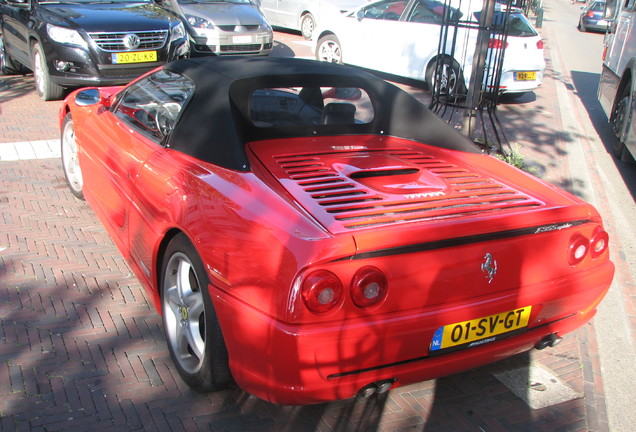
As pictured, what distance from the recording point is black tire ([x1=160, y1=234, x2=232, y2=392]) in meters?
2.76

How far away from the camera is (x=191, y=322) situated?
9.96ft

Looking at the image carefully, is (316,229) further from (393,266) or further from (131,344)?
(131,344)

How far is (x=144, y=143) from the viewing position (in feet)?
12.0

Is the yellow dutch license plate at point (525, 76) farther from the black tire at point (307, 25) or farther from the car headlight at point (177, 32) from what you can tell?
the black tire at point (307, 25)

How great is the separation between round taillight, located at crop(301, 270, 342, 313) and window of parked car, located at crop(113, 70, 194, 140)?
5.18ft

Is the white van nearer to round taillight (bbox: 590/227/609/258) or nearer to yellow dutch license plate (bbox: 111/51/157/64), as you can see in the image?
round taillight (bbox: 590/227/609/258)

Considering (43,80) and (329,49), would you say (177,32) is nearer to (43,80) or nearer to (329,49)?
(43,80)

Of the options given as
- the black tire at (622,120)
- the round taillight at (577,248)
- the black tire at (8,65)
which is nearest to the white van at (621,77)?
the black tire at (622,120)

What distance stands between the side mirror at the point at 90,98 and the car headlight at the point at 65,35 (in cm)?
419

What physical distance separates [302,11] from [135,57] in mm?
8287

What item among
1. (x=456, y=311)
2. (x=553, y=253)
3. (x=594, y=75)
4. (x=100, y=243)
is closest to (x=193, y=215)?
(x=456, y=311)

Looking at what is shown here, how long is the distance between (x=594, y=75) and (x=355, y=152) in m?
13.4

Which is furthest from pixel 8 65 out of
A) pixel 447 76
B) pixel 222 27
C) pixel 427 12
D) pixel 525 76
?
pixel 525 76

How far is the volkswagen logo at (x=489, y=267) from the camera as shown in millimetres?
2658
